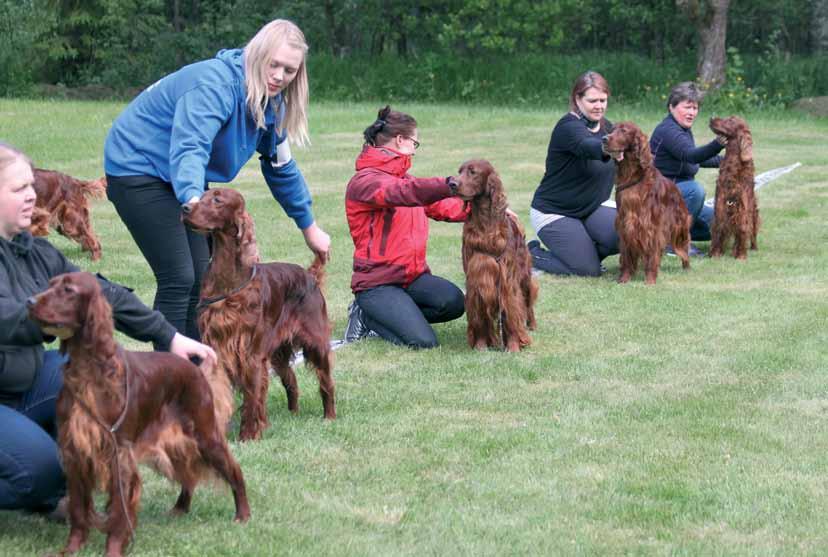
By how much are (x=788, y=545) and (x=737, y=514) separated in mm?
292

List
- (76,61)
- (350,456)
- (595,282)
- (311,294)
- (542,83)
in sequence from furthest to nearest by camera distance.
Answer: (76,61)
(542,83)
(595,282)
(311,294)
(350,456)

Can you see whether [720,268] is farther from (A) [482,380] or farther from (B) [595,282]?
(A) [482,380]

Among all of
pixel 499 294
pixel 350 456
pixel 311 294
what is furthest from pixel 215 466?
pixel 499 294

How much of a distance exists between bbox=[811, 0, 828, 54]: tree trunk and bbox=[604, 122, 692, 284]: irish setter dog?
911 inches

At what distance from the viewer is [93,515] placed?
12.1 ft

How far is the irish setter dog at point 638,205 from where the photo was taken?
8.59 meters

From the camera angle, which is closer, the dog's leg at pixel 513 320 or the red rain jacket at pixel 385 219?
the red rain jacket at pixel 385 219

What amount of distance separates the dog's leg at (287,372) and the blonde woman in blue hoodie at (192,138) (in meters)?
0.46

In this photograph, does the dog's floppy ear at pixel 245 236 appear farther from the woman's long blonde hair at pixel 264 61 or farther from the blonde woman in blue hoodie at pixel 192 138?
the woman's long blonde hair at pixel 264 61

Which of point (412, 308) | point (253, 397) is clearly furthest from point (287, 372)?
point (412, 308)

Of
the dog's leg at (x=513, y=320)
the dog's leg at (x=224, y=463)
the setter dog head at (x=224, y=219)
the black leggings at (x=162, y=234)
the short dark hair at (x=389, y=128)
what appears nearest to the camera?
the dog's leg at (x=224, y=463)

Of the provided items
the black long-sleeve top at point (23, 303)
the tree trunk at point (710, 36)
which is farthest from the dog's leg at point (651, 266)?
the tree trunk at point (710, 36)

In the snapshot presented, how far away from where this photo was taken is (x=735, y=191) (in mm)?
9727

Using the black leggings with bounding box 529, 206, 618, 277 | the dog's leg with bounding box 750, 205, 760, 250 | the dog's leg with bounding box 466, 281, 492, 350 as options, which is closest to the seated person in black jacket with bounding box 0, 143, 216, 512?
the dog's leg with bounding box 466, 281, 492, 350
